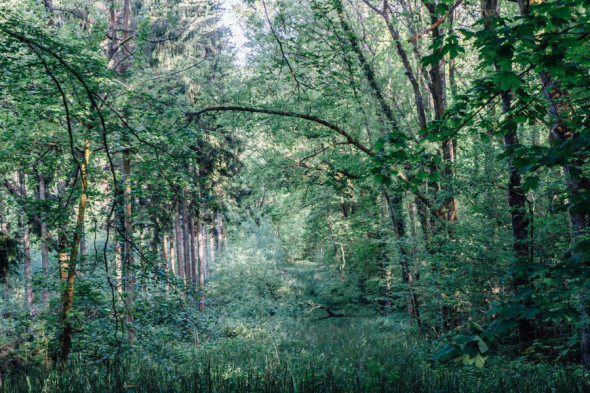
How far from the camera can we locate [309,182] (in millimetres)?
12875

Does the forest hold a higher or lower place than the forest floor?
higher

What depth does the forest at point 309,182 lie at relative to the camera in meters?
2.79

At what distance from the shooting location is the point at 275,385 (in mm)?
4234

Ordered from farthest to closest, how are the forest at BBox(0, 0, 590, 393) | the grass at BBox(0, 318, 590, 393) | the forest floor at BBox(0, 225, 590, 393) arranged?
the forest floor at BBox(0, 225, 590, 393) → the grass at BBox(0, 318, 590, 393) → the forest at BBox(0, 0, 590, 393)

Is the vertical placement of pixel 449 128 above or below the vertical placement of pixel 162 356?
above

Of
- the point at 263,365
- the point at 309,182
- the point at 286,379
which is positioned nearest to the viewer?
the point at 286,379

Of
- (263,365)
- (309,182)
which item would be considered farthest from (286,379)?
(309,182)

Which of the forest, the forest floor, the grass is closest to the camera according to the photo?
the forest

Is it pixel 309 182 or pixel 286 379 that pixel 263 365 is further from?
pixel 309 182

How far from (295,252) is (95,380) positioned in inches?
979

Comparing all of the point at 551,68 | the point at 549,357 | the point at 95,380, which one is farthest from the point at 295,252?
the point at 551,68

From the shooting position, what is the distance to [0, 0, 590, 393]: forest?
2.79 meters

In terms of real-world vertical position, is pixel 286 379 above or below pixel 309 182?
below

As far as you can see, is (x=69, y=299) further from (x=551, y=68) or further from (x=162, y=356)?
(x=551, y=68)
